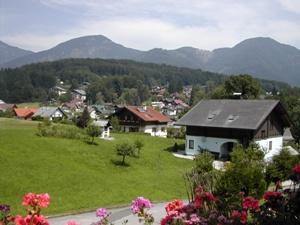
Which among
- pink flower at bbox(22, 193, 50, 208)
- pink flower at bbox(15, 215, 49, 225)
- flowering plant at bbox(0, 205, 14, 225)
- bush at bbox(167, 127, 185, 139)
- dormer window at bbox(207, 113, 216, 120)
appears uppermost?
dormer window at bbox(207, 113, 216, 120)

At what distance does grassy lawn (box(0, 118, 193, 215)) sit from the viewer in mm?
27016

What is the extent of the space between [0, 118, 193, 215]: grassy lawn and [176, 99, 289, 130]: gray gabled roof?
5.63 meters

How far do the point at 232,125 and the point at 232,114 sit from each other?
2.39 m

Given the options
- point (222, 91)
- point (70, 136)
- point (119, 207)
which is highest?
point (222, 91)

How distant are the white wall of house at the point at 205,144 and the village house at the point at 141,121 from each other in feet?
76.9

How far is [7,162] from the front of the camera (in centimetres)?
3241

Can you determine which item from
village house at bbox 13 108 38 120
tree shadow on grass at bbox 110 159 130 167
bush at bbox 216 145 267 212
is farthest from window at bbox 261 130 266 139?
village house at bbox 13 108 38 120

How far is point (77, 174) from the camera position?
3253 centimetres

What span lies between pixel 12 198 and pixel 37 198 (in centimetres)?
2149

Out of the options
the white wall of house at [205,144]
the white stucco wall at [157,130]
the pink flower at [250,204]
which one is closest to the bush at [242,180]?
the pink flower at [250,204]

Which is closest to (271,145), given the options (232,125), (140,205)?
(232,125)

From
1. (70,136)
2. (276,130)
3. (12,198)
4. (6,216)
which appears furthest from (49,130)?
(6,216)

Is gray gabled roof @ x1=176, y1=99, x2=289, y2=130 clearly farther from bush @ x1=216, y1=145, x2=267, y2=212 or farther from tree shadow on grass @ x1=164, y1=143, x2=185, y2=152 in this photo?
bush @ x1=216, y1=145, x2=267, y2=212

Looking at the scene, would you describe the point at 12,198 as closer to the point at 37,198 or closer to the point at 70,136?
the point at 70,136
